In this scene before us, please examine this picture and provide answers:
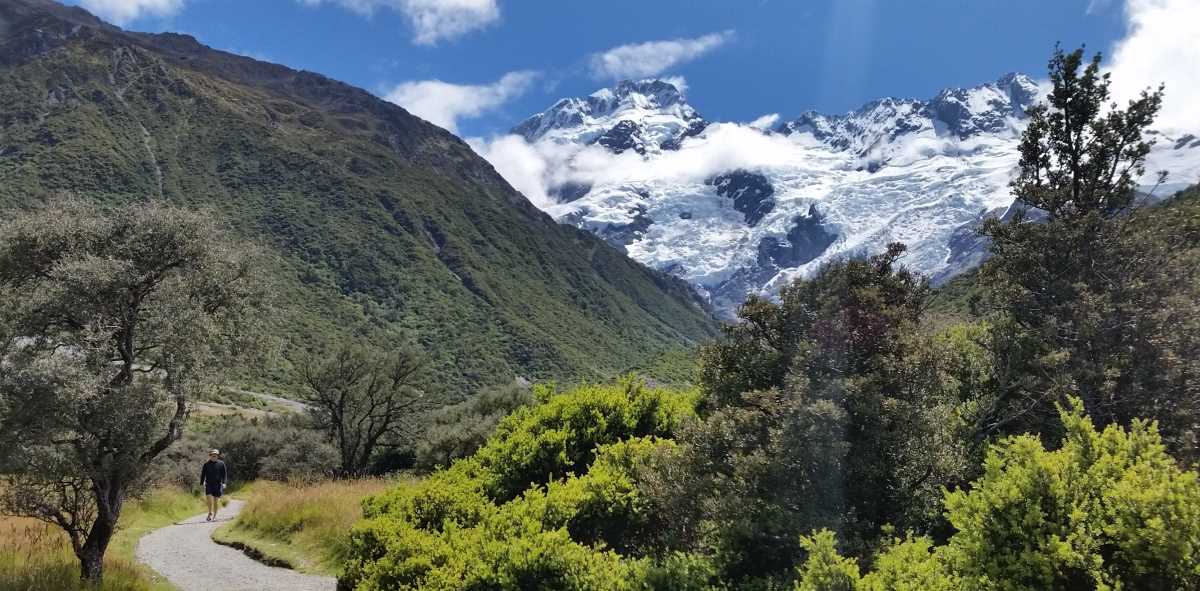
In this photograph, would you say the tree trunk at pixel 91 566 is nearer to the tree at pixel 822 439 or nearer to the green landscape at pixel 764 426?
the green landscape at pixel 764 426

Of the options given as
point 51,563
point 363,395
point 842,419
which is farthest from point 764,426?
point 363,395

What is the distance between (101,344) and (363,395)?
27.4 m

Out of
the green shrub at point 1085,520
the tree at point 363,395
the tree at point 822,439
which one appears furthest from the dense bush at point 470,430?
the green shrub at point 1085,520

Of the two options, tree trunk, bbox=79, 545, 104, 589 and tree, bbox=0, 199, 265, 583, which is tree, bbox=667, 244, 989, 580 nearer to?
tree, bbox=0, 199, 265, 583

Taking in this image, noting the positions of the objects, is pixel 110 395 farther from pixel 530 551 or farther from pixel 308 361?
pixel 308 361

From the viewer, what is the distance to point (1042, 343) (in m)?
9.75

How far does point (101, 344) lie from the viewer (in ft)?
31.7

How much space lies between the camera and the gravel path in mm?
11853

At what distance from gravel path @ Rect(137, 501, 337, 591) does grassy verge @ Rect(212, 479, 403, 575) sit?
1.04 ft

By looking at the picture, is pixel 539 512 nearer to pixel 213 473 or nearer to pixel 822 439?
pixel 822 439

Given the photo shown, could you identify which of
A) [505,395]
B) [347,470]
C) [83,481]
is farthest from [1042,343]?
[347,470]

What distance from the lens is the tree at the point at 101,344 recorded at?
8.98 meters

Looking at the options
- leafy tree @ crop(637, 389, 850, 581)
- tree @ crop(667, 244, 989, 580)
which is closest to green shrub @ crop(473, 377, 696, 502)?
tree @ crop(667, 244, 989, 580)

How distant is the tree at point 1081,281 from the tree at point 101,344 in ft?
40.2
